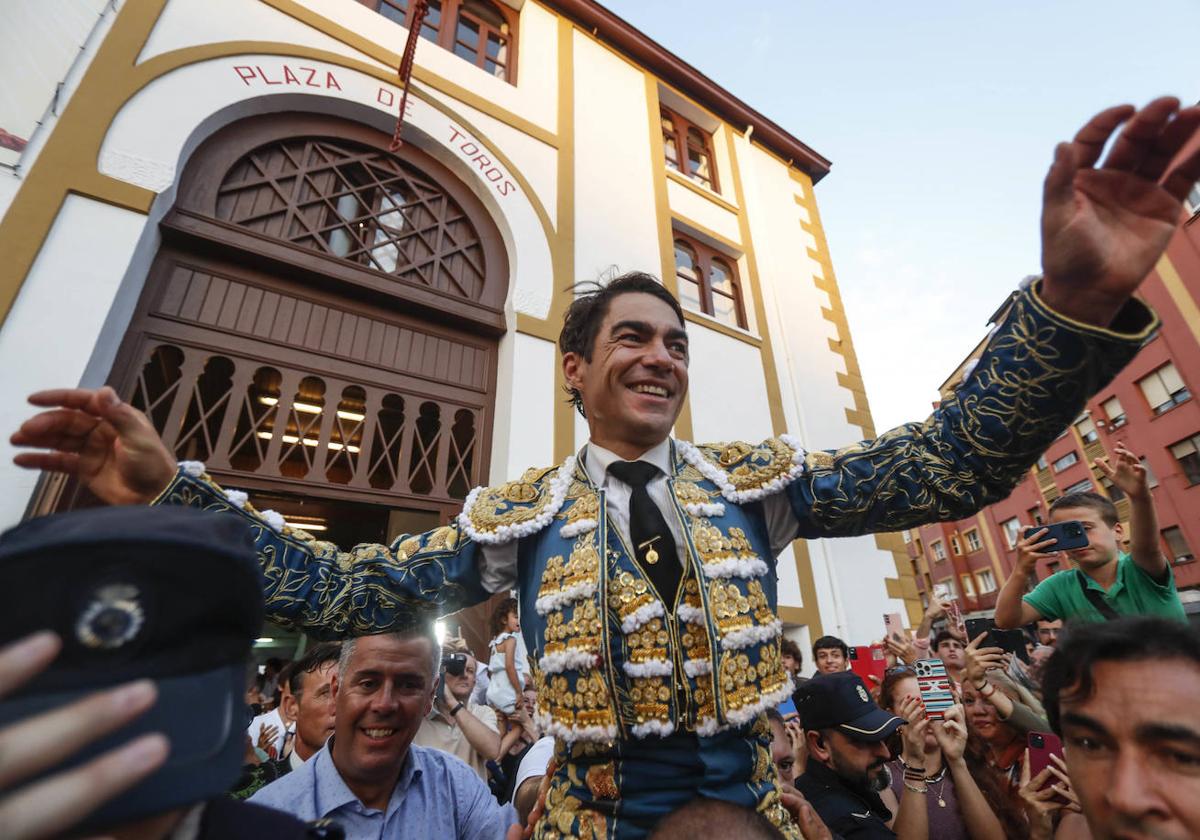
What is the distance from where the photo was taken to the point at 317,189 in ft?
18.4

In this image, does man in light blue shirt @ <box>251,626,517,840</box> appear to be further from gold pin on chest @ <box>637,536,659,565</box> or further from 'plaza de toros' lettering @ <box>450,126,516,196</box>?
'plaza de toros' lettering @ <box>450,126,516,196</box>

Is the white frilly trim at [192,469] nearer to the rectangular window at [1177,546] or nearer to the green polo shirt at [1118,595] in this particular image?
the green polo shirt at [1118,595]

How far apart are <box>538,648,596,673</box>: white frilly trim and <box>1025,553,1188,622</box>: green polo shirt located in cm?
240

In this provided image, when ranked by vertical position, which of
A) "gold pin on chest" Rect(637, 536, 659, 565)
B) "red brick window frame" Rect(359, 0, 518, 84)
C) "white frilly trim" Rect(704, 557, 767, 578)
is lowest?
"white frilly trim" Rect(704, 557, 767, 578)

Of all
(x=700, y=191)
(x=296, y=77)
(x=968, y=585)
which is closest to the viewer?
(x=296, y=77)

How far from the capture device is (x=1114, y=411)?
20281 millimetres

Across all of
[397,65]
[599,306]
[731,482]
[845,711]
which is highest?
[397,65]

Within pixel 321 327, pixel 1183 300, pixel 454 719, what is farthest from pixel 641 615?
pixel 1183 300

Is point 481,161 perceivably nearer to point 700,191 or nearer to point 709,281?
point 709,281

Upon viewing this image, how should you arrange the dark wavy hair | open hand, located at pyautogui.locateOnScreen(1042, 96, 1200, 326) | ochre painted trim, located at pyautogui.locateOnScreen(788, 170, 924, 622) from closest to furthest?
open hand, located at pyautogui.locateOnScreen(1042, 96, 1200, 326) < the dark wavy hair < ochre painted trim, located at pyautogui.locateOnScreen(788, 170, 924, 622)

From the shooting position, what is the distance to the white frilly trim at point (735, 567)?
53.1 inches

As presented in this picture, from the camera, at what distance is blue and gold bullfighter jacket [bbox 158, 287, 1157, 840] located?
113 centimetres

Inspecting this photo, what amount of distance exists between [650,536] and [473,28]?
881 cm

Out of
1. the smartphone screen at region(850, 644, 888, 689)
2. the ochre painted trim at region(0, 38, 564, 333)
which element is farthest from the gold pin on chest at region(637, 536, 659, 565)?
the ochre painted trim at region(0, 38, 564, 333)
